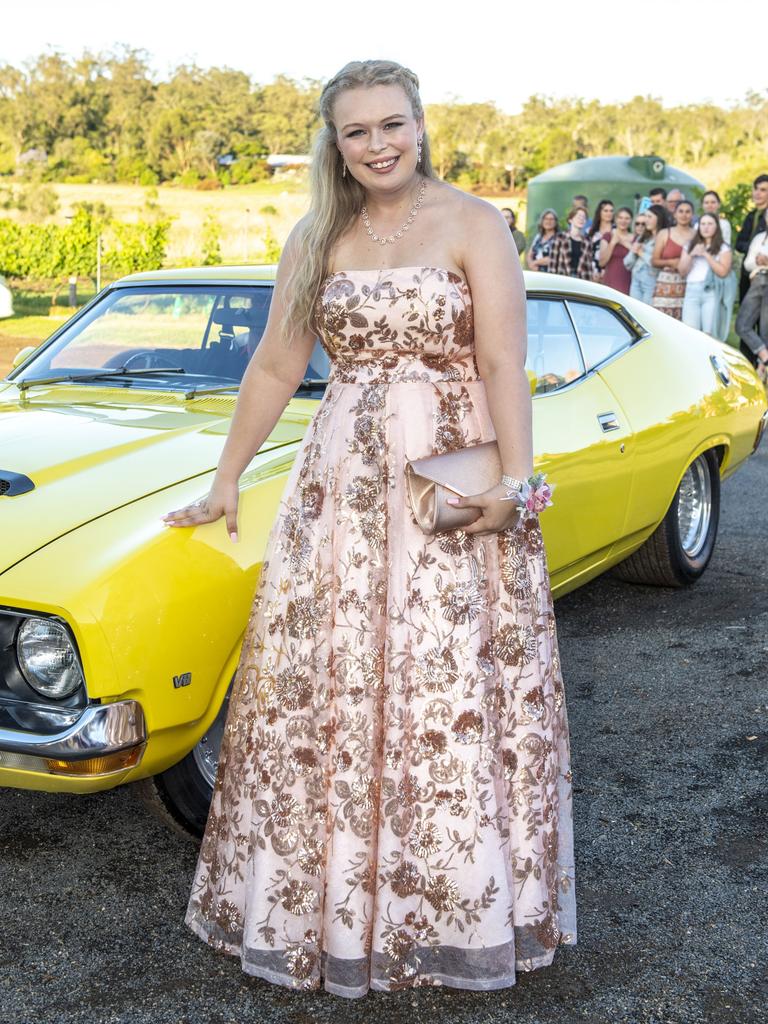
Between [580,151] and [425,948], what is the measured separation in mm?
62994

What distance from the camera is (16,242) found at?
28016mm

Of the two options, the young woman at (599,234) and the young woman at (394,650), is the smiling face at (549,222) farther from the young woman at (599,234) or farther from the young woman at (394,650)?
the young woman at (394,650)

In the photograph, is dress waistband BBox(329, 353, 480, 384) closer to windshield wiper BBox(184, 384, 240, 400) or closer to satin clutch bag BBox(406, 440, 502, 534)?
satin clutch bag BBox(406, 440, 502, 534)

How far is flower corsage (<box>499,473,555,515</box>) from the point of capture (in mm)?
2416

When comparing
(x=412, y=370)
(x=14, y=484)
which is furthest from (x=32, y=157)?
(x=412, y=370)

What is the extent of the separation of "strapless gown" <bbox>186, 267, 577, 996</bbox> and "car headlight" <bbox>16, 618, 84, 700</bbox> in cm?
37

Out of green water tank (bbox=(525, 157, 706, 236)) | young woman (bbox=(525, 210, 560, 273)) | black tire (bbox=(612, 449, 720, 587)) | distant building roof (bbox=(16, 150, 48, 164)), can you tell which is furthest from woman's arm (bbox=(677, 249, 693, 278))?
distant building roof (bbox=(16, 150, 48, 164))

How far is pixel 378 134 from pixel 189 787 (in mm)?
1627

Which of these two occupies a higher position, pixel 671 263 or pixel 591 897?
pixel 671 263

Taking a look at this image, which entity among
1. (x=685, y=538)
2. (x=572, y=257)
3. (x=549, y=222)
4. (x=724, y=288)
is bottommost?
(x=685, y=538)

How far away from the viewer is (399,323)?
96.6 inches

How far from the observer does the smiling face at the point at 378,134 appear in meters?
2.43

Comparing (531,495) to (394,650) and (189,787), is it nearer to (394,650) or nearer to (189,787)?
(394,650)

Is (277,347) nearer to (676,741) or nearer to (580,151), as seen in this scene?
(676,741)
